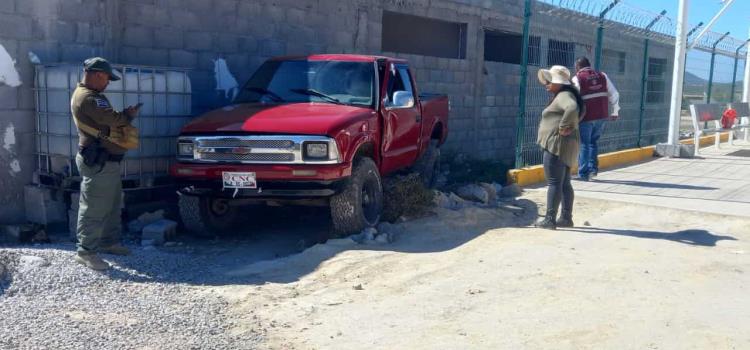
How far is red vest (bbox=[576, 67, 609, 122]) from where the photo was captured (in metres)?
10.7

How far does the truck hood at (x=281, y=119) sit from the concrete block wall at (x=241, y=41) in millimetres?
1527

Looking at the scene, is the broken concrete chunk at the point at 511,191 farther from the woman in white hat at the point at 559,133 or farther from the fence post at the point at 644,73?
the fence post at the point at 644,73

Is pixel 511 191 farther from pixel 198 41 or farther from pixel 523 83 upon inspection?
pixel 198 41

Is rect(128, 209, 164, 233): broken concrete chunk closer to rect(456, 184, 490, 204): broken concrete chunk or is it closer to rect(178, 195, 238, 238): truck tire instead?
rect(178, 195, 238, 238): truck tire

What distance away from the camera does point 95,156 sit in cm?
619

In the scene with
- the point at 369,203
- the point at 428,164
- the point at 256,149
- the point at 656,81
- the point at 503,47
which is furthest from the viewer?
the point at 656,81

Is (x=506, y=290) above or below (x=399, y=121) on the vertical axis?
below

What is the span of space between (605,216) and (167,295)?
536cm

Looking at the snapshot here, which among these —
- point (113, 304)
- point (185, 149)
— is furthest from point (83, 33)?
point (113, 304)

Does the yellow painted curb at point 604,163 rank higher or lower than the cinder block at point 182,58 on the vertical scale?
lower

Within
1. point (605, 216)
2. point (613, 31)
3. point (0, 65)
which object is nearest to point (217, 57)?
point (0, 65)

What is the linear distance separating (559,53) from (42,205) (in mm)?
10578

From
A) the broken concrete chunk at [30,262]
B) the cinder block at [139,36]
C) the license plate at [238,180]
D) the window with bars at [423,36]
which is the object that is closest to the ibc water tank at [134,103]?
the cinder block at [139,36]

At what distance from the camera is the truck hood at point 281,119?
7180mm
